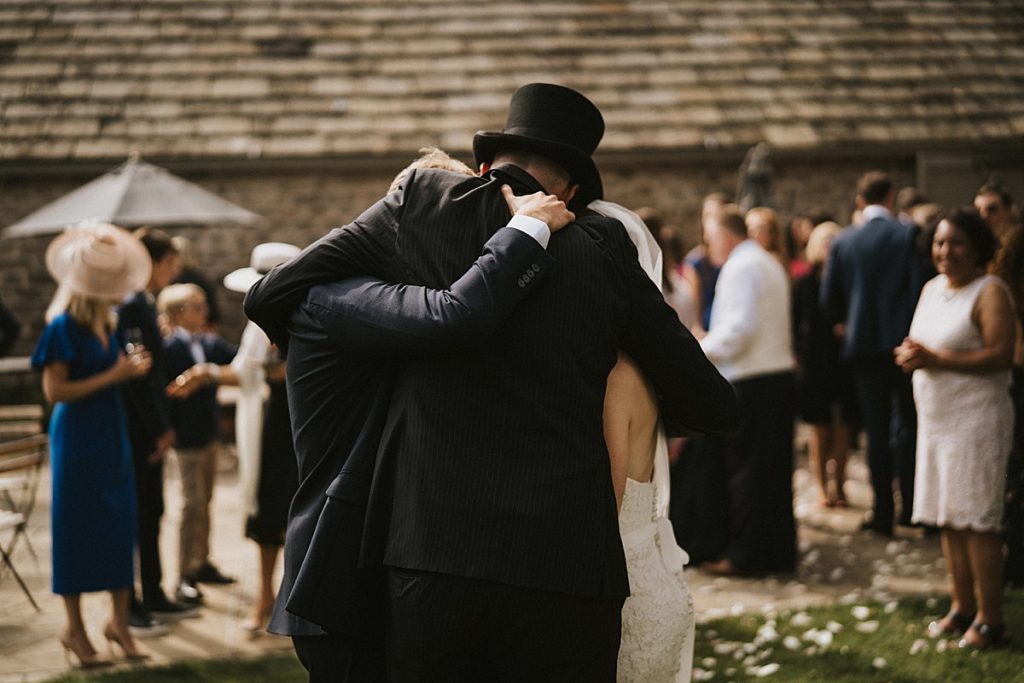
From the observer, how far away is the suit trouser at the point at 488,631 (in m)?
2.49

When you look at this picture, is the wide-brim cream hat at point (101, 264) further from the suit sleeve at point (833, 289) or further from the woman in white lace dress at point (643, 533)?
the suit sleeve at point (833, 289)

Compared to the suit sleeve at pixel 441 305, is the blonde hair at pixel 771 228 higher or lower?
higher

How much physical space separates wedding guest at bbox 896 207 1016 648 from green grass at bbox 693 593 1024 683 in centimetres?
22

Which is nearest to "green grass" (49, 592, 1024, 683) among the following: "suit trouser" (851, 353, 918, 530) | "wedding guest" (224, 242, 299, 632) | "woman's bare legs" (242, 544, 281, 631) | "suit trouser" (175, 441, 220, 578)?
"woman's bare legs" (242, 544, 281, 631)

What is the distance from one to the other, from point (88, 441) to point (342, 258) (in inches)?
123

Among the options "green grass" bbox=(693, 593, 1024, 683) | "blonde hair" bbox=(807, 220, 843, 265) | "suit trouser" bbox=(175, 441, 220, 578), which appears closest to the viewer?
"green grass" bbox=(693, 593, 1024, 683)

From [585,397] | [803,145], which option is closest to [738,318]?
[585,397]

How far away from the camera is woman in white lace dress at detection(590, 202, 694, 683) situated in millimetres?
2867

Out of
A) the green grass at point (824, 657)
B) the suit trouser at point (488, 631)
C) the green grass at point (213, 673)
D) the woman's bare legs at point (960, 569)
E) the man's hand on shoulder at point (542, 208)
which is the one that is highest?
the man's hand on shoulder at point (542, 208)

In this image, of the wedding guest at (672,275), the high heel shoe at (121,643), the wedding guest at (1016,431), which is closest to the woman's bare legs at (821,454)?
the wedding guest at (672,275)

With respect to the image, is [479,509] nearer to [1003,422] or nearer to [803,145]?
[1003,422]

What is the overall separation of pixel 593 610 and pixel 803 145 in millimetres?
11368

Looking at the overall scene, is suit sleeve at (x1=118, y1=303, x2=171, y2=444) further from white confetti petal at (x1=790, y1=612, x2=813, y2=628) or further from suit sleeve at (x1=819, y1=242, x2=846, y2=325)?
suit sleeve at (x1=819, y1=242, x2=846, y2=325)

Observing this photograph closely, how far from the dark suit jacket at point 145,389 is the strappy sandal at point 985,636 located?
4.04m
